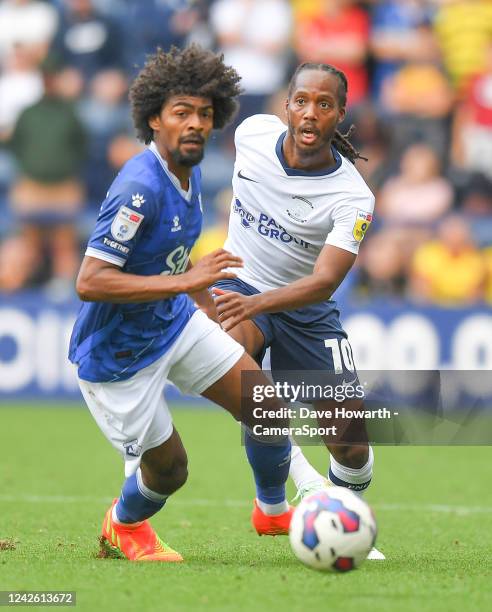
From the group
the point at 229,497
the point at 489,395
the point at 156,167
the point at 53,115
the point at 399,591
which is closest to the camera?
the point at 399,591

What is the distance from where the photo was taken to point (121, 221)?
19.0 feet

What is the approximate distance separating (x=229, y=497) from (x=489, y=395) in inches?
220

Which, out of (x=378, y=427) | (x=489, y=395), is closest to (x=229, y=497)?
(x=378, y=427)

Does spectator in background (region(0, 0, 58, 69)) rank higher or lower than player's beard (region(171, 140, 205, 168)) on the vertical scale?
lower

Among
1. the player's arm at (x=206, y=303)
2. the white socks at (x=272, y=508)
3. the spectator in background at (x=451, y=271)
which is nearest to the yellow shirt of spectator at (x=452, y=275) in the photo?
the spectator in background at (x=451, y=271)

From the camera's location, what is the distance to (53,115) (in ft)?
52.4

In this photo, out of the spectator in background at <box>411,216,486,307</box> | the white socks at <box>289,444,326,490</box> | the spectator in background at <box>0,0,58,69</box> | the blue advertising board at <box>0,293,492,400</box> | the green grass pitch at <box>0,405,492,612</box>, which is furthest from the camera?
the spectator in background at <box>0,0,58,69</box>

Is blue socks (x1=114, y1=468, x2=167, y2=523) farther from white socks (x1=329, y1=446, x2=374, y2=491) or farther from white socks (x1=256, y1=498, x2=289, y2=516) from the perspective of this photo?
white socks (x1=329, y1=446, x2=374, y2=491)

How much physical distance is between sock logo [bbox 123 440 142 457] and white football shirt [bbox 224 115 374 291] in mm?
1371

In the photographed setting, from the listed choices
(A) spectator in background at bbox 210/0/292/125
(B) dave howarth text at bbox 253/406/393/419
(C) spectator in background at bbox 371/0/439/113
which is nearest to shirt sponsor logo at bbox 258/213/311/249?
(B) dave howarth text at bbox 253/406/393/419

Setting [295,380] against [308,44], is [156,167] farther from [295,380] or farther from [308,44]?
[308,44]

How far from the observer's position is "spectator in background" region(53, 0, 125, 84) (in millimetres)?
16797

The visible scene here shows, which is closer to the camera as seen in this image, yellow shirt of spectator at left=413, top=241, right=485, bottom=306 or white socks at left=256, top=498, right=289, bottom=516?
white socks at left=256, top=498, right=289, bottom=516

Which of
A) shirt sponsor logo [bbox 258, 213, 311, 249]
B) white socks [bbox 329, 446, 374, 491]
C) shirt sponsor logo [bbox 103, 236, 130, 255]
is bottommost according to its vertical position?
white socks [bbox 329, 446, 374, 491]
